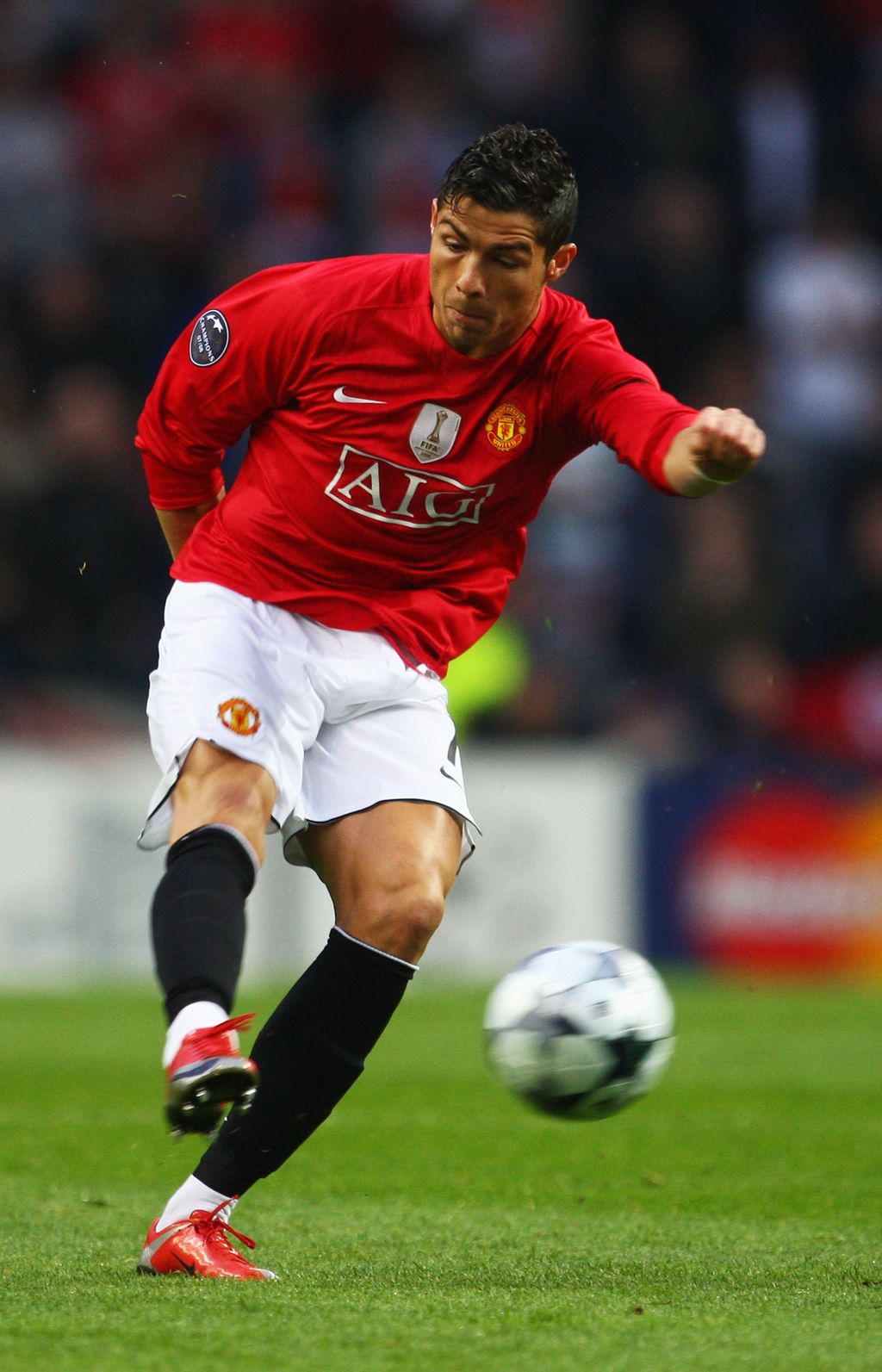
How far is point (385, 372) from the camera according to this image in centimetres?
393

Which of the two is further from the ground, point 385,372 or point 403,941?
point 385,372

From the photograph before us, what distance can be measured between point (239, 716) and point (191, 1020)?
0.72 metres

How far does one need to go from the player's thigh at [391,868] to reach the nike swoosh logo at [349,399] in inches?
30.2

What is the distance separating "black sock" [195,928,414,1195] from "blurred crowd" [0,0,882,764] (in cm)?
660

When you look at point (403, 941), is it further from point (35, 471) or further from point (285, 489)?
point (35, 471)

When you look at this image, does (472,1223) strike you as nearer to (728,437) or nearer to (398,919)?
(398,919)

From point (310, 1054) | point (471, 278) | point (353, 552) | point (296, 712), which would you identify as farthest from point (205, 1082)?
point (471, 278)

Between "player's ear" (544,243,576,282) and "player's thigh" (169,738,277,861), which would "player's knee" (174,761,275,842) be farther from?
"player's ear" (544,243,576,282)

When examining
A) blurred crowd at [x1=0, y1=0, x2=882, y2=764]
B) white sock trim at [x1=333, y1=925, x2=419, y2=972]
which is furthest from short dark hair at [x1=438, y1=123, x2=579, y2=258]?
blurred crowd at [x1=0, y1=0, x2=882, y2=764]

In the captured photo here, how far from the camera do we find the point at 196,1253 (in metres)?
3.67

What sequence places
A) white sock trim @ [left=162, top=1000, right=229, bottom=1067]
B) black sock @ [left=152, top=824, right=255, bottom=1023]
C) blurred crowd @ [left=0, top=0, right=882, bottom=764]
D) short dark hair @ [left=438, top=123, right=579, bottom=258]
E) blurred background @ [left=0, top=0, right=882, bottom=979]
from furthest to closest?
1. blurred crowd @ [left=0, top=0, right=882, bottom=764]
2. blurred background @ [left=0, top=0, right=882, bottom=979]
3. short dark hair @ [left=438, top=123, right=579, bottom=258]
4. black sock @ [left=152, top=824, right=255, bottom=1023]
5. white sock trim @ [left=162, top=1000, right=229, bottom=1067]

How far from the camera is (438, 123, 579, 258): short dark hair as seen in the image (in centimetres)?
369

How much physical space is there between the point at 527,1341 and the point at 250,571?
1620 millimetres

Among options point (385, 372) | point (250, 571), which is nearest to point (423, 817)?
point (250, 571)
